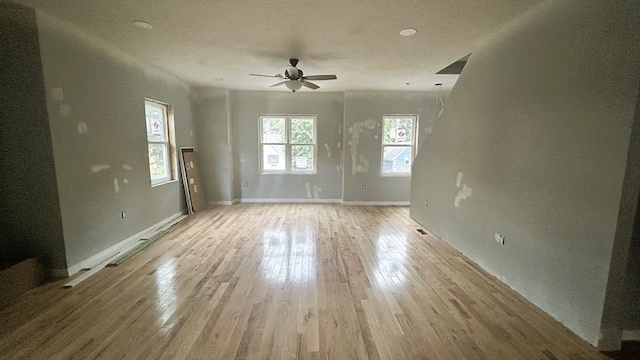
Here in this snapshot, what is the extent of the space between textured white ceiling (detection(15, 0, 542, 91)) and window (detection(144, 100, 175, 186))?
33.9 inches

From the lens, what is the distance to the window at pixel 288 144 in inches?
254

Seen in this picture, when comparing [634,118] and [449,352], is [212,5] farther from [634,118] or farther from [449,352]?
[449,352]

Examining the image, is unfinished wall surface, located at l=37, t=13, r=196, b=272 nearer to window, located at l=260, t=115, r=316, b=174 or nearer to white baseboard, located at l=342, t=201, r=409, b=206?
window, located at l=260, t=115, r=316, b=174

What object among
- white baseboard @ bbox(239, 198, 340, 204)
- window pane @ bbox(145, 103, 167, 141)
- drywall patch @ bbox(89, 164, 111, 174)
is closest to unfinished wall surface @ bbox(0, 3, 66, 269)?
drywall patch @ bbox(89, 164, 111, 174)

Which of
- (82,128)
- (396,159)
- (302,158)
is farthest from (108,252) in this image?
(396,159)

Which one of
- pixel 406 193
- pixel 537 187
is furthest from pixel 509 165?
pixel 406 193

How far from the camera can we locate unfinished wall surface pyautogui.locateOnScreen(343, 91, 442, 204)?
6207mm

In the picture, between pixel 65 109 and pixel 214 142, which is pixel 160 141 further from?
pixel 65 109

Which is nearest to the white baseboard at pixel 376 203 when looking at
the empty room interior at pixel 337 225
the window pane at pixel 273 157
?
the empty room interior at pixel 337 225

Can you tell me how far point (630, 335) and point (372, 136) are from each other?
5054 millimetres

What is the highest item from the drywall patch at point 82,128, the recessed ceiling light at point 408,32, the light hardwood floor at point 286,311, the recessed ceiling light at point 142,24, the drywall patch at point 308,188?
the recessed ceiling light at point 142,24

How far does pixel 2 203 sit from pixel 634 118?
17.3 ft

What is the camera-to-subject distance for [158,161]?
15.9ft

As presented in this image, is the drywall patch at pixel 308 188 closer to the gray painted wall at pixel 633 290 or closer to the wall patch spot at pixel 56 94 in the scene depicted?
the wall patch spot at pixel 56 94
